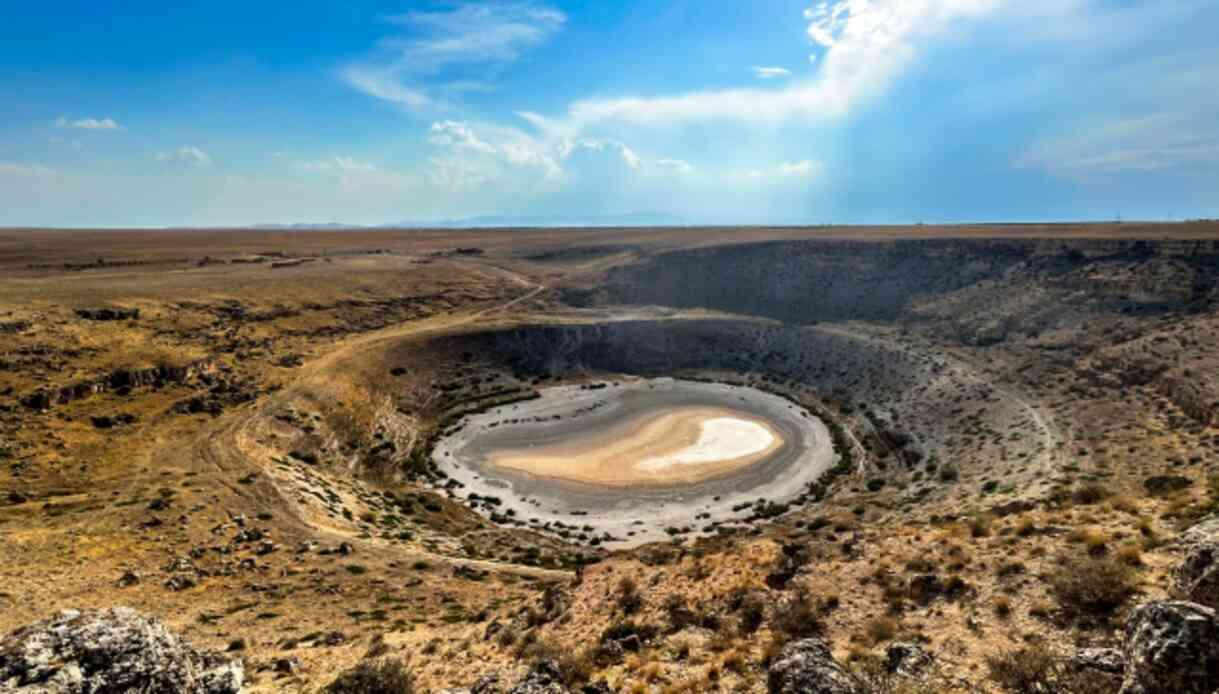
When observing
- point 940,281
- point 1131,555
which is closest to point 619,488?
point 1131,555

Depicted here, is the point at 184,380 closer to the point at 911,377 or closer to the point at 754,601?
the point at 754,601

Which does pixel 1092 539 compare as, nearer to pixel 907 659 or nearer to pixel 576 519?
pixel 907 659

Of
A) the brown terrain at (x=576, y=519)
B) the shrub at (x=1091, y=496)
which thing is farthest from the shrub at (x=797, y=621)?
the shrub at (x=1091, y=496)

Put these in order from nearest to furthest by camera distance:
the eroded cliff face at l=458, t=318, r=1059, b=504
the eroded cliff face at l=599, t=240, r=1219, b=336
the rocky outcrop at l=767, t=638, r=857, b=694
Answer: the rocky outcrop at l=767, t=638, r=857, b=694
the eroded cliff face at l=458, t=318, r=1059, b=504
the eroded cliff face at l=599, t=240, r=1219, b=336

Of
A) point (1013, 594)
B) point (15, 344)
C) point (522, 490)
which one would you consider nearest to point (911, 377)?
point (522, 490)

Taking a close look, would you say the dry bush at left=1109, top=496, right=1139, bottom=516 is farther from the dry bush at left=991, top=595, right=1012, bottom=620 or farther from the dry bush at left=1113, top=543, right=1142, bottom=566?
the dry bush at left=991, top=595, right=1012, bottom=620

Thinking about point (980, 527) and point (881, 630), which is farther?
point (980, 527)

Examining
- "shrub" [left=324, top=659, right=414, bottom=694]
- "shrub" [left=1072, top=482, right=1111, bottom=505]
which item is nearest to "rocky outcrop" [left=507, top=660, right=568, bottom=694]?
"shrub" [left=324, top=659, right=414, bottom=694]
